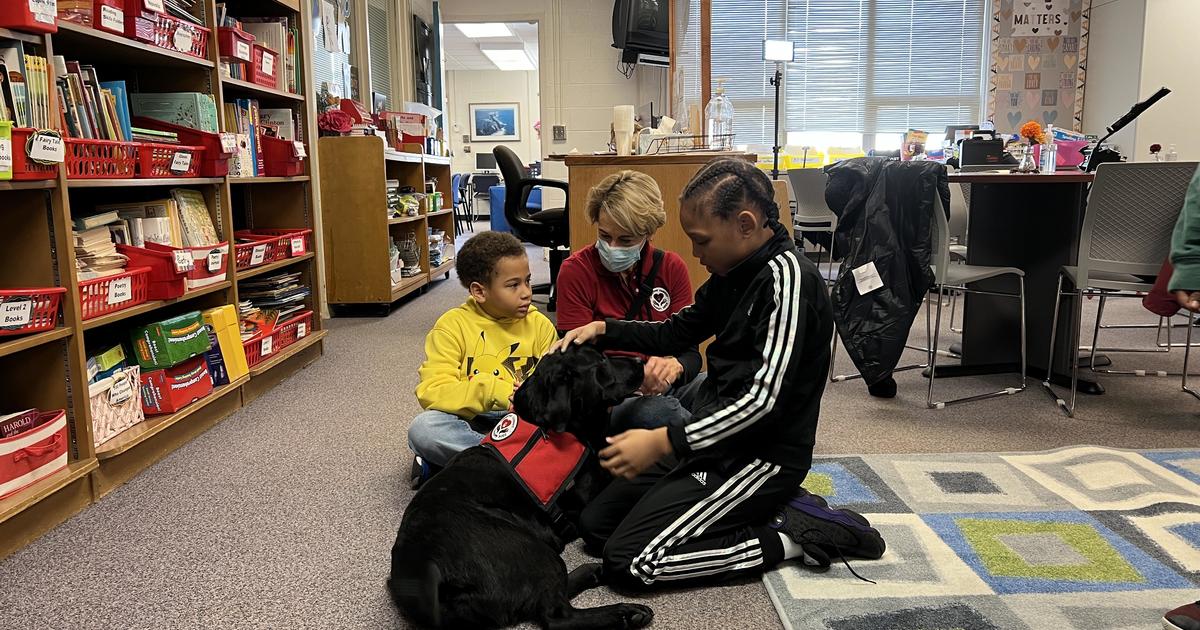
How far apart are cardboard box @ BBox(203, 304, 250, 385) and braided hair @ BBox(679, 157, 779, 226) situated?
184cm

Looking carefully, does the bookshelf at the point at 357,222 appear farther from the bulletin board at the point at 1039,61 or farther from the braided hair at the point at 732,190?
the bulletin board at the point at 1039,61

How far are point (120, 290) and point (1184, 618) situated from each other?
96.7 inches

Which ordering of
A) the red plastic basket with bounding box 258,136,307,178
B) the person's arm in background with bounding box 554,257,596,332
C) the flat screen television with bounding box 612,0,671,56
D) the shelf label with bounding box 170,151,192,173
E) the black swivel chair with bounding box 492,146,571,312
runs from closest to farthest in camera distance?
the person's arm in background with bounding box 554,257,596,332 → the shelf label with bounding box 170,151,192,173 → the red plastic basket with bounding box 258,136,307,178 → the black swivel chair with bounding box 492,146,571,312 → the flat screen television with bounding box 612,0,671,56

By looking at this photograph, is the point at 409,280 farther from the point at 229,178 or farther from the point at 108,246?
the point at 108,246

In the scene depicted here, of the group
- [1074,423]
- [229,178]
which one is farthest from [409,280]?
[1074,423]

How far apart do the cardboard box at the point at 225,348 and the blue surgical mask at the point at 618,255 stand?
55.4 inches

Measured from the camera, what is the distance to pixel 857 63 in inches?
289

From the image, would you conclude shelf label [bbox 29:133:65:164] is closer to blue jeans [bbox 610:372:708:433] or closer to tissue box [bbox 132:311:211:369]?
tissue box [bbox 132:311:211:369]

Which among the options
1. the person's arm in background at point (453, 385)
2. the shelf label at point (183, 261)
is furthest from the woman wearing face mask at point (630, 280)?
the shelf label at point (183, 261)

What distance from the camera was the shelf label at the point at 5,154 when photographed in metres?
1.66

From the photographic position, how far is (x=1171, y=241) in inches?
98.0

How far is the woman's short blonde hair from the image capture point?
1.96m

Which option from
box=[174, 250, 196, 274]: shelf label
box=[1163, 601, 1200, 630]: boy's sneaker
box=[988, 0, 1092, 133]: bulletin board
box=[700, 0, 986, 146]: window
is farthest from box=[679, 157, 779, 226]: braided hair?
box=[988, 0, 1092, 133]: bulletin board

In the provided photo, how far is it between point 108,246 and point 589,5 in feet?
18.5
